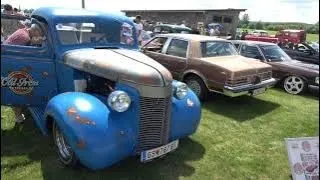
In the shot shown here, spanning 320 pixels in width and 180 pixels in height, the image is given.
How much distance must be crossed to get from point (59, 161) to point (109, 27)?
2.25 meters

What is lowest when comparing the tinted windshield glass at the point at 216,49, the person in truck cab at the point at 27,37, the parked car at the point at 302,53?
the parked car at the point at 302,53

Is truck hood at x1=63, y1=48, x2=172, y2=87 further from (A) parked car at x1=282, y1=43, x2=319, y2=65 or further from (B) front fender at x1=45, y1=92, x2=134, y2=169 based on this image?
(A) parked car at x1=282, y1=43, x2=319, y2=65

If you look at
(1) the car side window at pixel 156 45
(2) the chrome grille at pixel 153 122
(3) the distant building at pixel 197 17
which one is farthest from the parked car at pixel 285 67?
(3) the distant building at pixel 197 17

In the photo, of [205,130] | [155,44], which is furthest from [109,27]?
[155,44]

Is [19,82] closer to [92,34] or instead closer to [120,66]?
[92,34]

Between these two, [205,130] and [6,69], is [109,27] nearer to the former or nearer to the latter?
[6,69]

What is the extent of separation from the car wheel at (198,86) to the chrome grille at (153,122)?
4.05 metres

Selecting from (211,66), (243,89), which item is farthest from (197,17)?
(243,89)

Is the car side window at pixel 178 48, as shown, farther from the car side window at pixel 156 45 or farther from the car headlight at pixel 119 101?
the car headlight at pixel 119 101

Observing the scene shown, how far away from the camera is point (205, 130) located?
6855 millimetres

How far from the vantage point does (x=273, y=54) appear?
10688 mm

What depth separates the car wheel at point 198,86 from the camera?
8.68 metres

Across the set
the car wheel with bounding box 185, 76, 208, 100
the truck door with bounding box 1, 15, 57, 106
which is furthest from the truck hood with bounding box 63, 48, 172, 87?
the car wheel with bounding box 185, 76, 208, 100

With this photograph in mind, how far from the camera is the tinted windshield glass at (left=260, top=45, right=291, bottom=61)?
10500 millimetres
